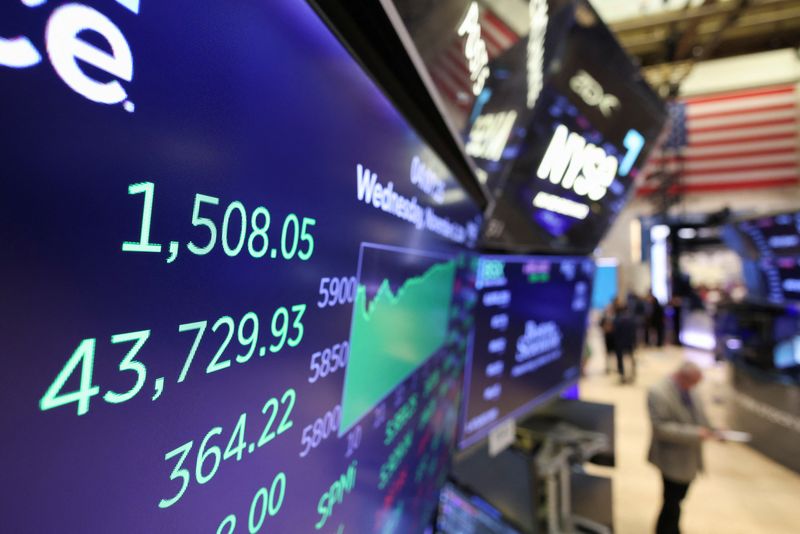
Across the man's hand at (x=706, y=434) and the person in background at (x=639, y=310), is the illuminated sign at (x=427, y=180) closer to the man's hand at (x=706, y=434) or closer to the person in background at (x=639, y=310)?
the man's hand at (x=706, y=434)

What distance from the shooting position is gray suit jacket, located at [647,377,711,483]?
2.88 meters

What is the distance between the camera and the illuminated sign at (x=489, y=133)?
1.77 m

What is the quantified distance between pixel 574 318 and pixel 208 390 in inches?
112

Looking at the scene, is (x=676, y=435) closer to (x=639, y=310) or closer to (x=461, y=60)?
(x=461, y=60)

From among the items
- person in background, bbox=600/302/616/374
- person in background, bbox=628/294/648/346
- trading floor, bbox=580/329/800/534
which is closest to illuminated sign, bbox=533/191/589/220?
trading floor, bbox=580/329/800/534

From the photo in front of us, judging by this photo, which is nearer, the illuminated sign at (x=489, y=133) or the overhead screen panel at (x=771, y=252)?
the illuminated sign at (x=489, y=133)

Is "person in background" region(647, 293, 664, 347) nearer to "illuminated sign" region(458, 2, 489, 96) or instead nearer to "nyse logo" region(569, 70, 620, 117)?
"nyse logo" region(569, 70, 620, 117)

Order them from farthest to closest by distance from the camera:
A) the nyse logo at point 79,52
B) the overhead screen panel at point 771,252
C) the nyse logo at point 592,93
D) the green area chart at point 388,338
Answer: the overhead screen panel at point 771,252 → the nyse logo at point 592,93 → the green area chart at point 388,338 → the nyse logo at point 79,52

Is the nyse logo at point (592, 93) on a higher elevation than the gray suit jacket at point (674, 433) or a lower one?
higher

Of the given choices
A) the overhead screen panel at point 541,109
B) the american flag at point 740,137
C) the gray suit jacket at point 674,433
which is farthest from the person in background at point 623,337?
the overhead screen panel at point 541,109

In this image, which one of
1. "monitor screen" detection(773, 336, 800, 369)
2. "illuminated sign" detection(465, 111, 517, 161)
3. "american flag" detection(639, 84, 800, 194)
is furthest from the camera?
"american flag" detection(639, 84, 800, 194)

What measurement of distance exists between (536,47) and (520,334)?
4.28 ft

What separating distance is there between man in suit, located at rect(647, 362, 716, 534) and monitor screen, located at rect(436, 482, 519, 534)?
144 cm

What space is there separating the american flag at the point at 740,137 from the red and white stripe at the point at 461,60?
868 centimetres
